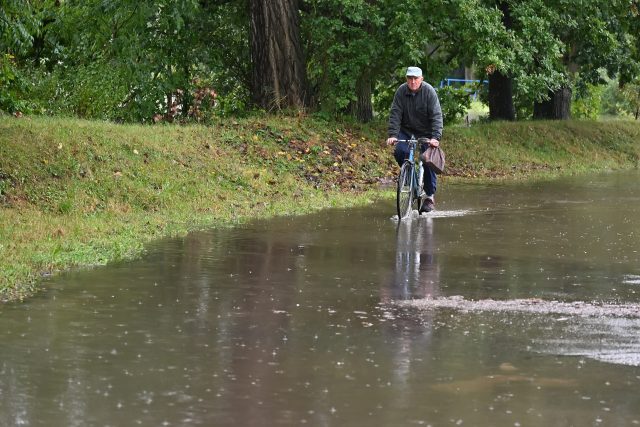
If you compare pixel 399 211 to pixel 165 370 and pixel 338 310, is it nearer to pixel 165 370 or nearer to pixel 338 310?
pixel 338 310

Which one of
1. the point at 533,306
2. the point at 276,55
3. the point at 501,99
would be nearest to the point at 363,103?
the point at 276,55

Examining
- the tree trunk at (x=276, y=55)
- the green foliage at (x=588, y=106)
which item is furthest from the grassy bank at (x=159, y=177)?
the green foliage at (x=588, y=106)

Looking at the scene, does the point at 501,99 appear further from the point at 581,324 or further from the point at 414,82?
the point at 581,324

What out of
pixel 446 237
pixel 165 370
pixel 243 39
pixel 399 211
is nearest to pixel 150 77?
pixel 243 39

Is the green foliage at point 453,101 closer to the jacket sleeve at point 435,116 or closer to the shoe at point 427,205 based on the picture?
the shoe at point 427,205

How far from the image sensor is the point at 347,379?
7609mm

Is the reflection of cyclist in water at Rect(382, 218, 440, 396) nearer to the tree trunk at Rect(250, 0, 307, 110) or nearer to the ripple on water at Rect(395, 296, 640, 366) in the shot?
the ripple on water at Rect(395, 296, 640, 366)

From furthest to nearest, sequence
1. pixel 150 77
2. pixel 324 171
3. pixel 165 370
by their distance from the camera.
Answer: pixel 150 77
pixel 324 171
pixel 165 370

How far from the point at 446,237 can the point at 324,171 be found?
684cm

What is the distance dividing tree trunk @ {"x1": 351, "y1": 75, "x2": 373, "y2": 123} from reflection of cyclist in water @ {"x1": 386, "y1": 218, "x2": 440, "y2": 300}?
34.4 feet

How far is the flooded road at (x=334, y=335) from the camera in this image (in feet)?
22.8

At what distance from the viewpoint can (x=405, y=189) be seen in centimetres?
1652

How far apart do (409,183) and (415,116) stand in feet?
2.90

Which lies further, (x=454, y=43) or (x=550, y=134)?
(x=550, y=134)
